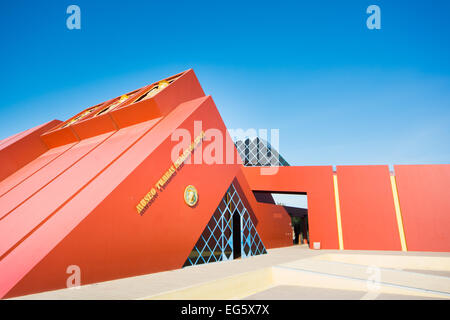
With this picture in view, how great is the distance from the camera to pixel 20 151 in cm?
1185

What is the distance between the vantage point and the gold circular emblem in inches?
320

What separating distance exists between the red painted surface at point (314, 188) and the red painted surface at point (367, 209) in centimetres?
58

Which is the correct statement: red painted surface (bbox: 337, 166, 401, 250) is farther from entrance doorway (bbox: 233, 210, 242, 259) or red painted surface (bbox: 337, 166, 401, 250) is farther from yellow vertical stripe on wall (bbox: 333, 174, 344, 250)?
entrance doorway (bbox: 233, 210, 242, 259)

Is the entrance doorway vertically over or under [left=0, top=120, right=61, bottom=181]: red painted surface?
under

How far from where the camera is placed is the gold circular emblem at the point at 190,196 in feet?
26.6

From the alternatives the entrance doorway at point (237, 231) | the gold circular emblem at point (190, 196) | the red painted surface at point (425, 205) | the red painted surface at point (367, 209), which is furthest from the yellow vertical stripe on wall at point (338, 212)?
the gold circular emblem at point (190, 196)

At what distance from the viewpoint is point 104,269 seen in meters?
5.70

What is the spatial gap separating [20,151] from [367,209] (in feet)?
56.0

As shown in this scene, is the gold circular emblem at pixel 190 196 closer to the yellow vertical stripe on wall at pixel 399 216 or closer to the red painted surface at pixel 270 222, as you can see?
the red painted surface at pixel 270 222

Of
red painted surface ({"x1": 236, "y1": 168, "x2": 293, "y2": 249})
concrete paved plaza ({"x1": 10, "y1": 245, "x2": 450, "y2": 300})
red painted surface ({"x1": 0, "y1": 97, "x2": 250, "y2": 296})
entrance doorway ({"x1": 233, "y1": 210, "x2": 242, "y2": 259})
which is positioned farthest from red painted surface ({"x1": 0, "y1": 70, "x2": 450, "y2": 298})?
entrance doorway ({"x1": 233, "y1": 210, "x2": 242, "y2": 259})

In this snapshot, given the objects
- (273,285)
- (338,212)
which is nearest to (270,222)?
(338,212)

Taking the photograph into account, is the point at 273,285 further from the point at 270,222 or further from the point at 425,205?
the point at 425,205

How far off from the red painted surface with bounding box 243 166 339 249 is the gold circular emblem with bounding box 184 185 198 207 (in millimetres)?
7802
